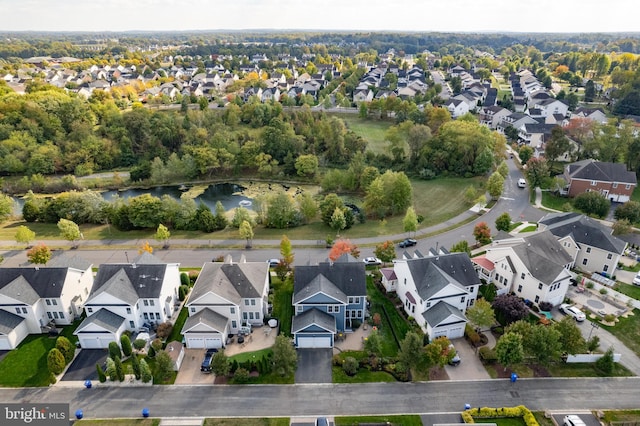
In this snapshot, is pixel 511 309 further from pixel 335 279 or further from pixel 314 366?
pixel 314 366

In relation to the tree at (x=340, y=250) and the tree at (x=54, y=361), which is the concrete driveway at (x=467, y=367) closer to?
the tree at (x=340, y=250)

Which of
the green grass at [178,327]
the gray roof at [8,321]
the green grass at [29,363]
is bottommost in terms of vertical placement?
the green grass at [29,363]

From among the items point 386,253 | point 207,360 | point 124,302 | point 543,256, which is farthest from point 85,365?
point 543,256

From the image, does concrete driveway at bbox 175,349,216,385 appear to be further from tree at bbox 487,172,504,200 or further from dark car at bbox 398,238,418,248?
tree at bbox 487,172,504,200

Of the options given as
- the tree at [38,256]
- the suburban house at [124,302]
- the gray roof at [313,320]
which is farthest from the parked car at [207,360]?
the tree at [38,256]

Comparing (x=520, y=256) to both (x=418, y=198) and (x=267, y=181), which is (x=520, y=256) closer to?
(x=418, y=198)

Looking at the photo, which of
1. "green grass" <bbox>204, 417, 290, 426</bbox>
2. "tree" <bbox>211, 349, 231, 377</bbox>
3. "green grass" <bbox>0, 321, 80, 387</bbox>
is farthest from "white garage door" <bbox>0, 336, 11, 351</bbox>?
"green grass" <bbox>204, 417, 290, 426</bbox>

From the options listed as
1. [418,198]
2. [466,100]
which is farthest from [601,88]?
[418,198]
